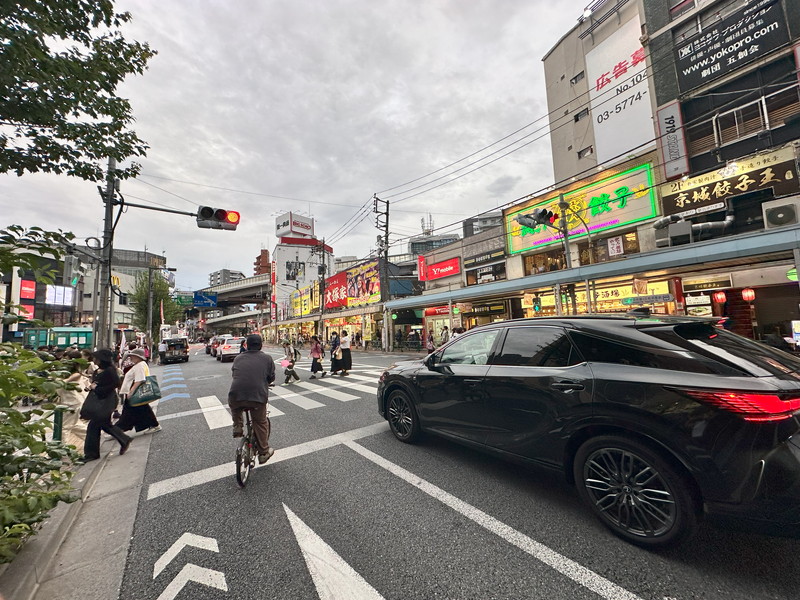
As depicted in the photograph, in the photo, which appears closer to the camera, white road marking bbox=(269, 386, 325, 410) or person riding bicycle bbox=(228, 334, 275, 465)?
person riding bicycle bbox=(228, 334, 275, 465)

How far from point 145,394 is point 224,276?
14565 cm

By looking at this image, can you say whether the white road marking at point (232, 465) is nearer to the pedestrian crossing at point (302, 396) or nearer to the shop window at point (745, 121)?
the pedestrian crossing at point (302, 396)

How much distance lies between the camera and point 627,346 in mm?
2643

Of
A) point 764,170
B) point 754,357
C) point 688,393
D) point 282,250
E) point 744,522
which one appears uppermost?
point 282,250

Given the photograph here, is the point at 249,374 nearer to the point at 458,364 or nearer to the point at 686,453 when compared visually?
the point at 458,364

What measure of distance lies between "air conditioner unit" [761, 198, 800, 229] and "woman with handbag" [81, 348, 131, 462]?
19337 mm

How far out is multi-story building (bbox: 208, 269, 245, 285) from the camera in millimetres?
133125

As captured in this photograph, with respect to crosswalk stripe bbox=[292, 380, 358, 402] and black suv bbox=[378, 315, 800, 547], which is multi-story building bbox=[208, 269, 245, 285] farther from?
black suv bbox=[378, 315, 800, 547]

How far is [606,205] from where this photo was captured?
1680 cm

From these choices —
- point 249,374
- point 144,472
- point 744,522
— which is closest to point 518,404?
point 744,522

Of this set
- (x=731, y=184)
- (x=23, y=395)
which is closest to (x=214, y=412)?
(x=23, y=395)

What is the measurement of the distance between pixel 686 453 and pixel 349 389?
8378 mm

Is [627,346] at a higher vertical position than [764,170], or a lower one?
lower

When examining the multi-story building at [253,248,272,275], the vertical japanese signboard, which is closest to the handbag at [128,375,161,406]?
the vertical japanese signboard
